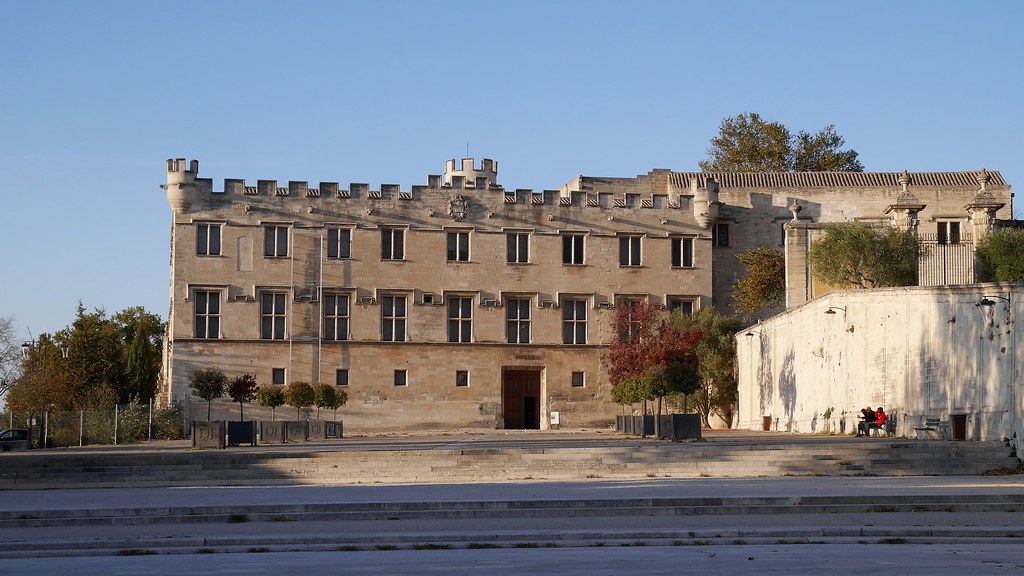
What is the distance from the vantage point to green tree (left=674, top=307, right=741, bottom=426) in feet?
149

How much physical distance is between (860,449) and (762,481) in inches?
122

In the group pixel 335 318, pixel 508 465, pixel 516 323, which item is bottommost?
pixel 508 465

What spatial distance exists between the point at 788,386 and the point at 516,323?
12672mm

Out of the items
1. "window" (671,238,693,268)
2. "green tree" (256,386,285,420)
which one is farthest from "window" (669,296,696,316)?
"green tree" (256,386,285,420)

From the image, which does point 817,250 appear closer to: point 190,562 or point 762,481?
point 762,481

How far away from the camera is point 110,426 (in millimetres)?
42156

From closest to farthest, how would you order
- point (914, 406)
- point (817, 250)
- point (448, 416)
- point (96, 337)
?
point (914, 406) < point (817, 250) < point (448, 416) < point (96, 337)

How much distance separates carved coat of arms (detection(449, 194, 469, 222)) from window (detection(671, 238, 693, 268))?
25.6ft

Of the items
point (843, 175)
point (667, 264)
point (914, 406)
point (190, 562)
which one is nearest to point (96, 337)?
point (667, 264)

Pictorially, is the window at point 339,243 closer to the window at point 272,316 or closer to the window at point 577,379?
the window at point 272,316

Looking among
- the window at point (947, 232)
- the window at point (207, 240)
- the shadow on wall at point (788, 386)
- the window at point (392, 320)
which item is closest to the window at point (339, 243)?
the window at point (392, 320)

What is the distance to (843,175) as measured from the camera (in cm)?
5278

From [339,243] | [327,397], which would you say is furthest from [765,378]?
[339,243]

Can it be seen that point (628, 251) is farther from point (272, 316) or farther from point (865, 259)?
point (272, 316)
